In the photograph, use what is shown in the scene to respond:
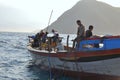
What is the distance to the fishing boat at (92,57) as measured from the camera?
16516 mm

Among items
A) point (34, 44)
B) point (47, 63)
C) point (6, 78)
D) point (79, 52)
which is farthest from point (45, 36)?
point (79, 52)

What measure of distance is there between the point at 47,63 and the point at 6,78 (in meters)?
2.78

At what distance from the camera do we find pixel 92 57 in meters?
17.0

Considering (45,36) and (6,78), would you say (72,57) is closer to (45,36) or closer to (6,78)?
(6,78)

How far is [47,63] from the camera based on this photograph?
21.0m

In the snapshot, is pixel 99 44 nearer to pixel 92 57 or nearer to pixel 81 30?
pixel 92 57

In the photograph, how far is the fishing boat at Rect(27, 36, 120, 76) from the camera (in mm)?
16516

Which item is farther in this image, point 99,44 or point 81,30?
point 81,30

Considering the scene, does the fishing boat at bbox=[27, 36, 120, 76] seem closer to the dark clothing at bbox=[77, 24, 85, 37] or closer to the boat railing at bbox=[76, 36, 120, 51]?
the boat railing at bbox=[76, 36, 120, 51]

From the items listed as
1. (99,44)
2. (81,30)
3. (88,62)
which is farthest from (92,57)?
(81,30)

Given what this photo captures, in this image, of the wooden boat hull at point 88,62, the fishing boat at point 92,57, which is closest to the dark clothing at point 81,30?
the fishing boat at point 92,57

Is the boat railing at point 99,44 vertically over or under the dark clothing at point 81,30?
under

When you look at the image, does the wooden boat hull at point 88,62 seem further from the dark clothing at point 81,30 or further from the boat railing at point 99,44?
the dark clothing at point 81,30

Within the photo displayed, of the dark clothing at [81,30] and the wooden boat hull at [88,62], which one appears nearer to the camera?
the wooden boat hull at [88,62]
